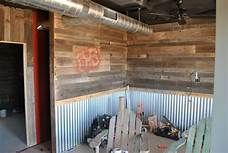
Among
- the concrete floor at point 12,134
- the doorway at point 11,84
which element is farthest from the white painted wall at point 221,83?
the doorway at point 11,84

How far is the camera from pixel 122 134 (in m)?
3.44

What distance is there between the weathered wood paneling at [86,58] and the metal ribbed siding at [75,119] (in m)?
0.19

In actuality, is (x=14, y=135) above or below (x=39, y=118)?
below

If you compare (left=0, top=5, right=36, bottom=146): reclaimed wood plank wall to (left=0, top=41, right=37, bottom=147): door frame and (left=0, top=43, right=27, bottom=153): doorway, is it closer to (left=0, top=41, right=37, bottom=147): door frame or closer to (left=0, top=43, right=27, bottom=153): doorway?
(left=0, top=41, right=37, bottom=147): door frame

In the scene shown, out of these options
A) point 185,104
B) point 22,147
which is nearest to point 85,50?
point 22,147

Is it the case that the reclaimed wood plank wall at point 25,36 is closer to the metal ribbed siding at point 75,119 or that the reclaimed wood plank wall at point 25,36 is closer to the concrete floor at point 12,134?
the concrete floor at point 12,134

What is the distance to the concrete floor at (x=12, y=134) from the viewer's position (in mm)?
3835

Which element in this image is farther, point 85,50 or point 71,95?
point 85,50

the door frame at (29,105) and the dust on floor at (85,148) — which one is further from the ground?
the door frame at (29,105)

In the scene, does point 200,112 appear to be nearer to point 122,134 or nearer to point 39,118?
point 122,134

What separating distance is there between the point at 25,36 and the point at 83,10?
1.48 metres

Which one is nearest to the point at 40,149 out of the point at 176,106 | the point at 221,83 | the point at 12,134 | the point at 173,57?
the point at 12,134

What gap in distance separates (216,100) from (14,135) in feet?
15.1

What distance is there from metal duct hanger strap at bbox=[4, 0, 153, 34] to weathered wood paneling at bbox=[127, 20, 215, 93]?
1153mm
